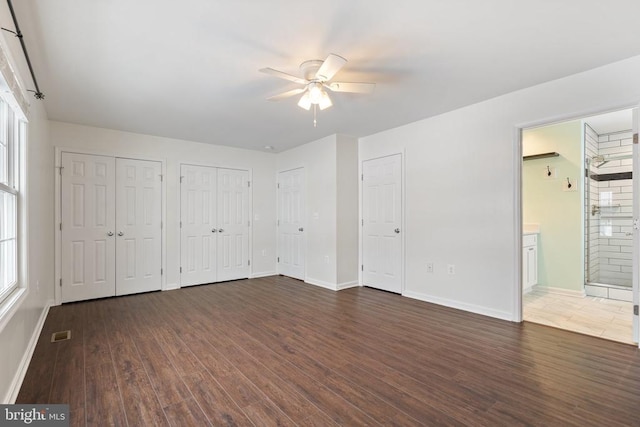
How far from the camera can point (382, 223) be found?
464 cm

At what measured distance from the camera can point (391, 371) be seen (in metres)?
2.26

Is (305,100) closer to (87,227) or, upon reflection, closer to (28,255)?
(28,255)

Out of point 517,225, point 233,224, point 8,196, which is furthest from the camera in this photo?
point 233,224

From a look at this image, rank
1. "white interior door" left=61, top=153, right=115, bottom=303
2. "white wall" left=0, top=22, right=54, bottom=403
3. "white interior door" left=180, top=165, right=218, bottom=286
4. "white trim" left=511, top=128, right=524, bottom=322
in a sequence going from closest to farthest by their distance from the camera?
"white wall" left=0, top=22, right=54, bottom=403 < "white trim" left=511, top=128, right=524, bottom=322 < "white interior door" left=61, top=153, right=115, bottom=303 < "white interior door" left=180, top=165, right=218, bottom=286

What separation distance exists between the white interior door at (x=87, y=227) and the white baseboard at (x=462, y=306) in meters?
4.36

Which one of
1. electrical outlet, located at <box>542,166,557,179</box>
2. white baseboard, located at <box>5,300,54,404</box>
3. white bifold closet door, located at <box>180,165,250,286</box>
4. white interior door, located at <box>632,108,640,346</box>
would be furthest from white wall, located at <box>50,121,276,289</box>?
white interior door, located at <box>632,108,640,346</box>

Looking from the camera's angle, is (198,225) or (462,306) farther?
(198,225)

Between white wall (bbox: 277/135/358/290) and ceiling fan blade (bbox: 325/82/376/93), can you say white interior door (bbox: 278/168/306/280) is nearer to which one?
white wall (bbox: 277/135/358/290)

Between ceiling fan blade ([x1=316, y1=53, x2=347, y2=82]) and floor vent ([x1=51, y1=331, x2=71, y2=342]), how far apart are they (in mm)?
3388

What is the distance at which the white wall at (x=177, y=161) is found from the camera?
4.26 m

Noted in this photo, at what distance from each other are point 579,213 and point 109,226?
6814mm

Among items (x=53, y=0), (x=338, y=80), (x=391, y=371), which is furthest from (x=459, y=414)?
(x=53, y=0)

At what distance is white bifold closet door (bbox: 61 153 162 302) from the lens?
413cm

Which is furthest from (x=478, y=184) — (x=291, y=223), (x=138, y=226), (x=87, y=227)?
(x=87, y=227)
